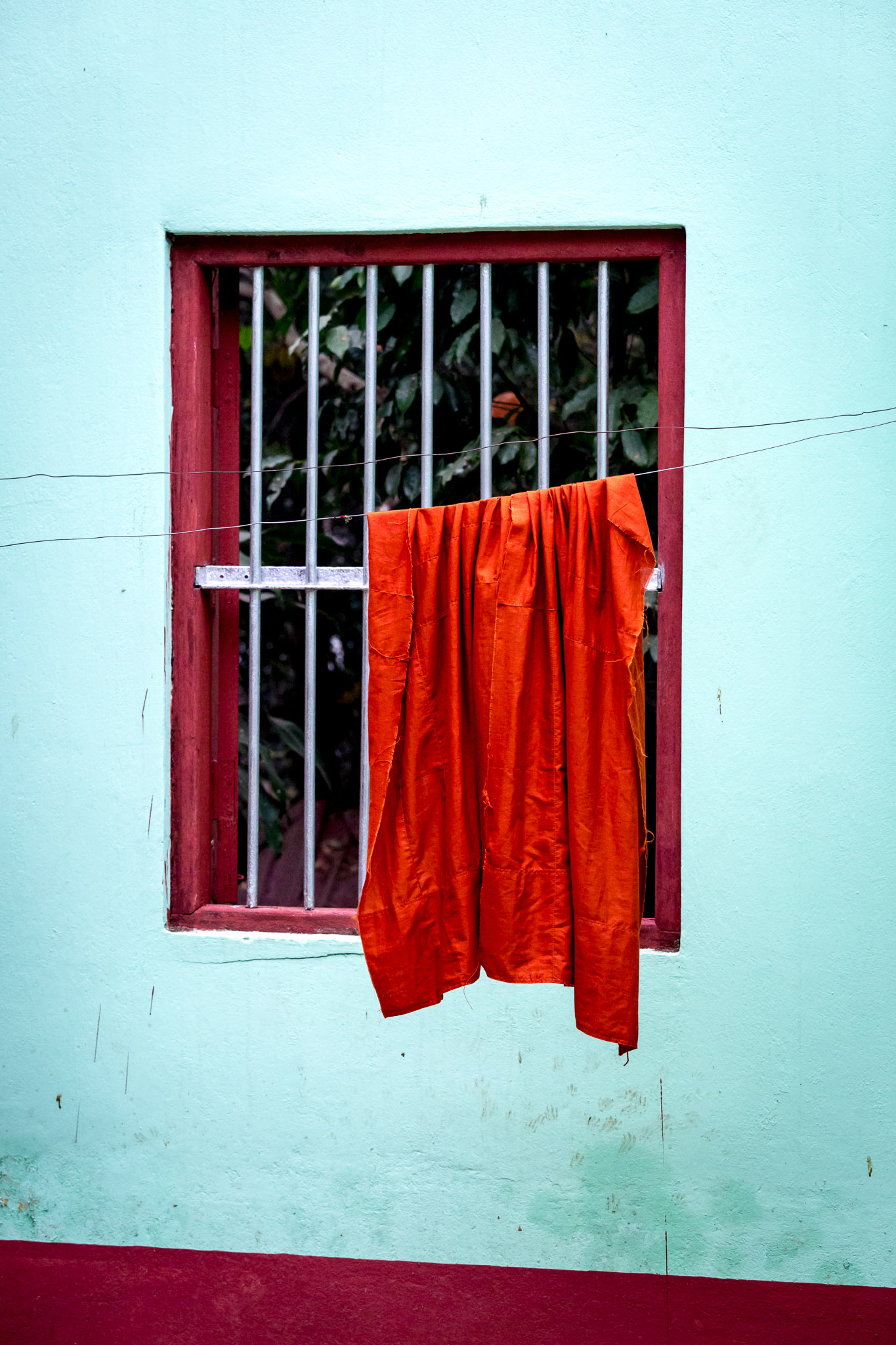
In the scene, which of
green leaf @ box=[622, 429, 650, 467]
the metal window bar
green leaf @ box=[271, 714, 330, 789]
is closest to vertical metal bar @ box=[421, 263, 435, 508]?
the metal window bar

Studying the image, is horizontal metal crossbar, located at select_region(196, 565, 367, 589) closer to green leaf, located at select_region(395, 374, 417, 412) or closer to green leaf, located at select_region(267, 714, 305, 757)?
green leaf, located at select_region(395, 374, 417, 412)

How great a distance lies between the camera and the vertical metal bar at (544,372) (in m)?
2.38

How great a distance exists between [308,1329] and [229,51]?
3060 millimetres

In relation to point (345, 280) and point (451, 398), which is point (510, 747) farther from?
point (345, 280)

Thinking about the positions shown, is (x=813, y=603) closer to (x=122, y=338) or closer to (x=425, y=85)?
(x=425, y=85)

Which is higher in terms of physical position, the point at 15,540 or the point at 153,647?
the point at 15,540

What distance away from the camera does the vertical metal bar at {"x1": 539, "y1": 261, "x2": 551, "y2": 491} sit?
2.38 metres

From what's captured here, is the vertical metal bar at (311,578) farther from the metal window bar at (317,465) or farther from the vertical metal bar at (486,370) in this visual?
the vertical metal bar at (486,370)

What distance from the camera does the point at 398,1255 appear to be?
91.7 inches

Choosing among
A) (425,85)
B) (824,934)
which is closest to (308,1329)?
(824,934)

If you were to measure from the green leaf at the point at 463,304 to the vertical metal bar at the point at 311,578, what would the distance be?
0.41m

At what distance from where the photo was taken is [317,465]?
238 cm

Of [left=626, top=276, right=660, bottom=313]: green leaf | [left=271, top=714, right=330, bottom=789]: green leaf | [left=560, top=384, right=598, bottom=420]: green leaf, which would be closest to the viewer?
[left=626, top=276, right=660, bottom=313]: green leaf

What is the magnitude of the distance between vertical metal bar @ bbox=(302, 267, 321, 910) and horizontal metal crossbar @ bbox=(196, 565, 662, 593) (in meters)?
0.02
